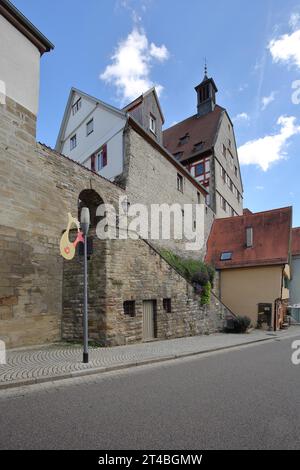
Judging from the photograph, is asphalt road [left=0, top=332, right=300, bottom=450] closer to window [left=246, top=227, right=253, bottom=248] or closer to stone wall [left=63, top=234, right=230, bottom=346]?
stone wall [left=63, top=234, right=230, bottom=346]

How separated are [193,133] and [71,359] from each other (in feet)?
100

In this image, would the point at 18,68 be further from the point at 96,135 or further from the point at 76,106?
the point at 76,106

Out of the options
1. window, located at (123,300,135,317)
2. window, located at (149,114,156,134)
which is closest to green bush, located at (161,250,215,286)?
window, located at (123,300,135,317)

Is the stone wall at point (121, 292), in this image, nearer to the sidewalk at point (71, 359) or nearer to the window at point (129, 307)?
the window at point (129, 307)

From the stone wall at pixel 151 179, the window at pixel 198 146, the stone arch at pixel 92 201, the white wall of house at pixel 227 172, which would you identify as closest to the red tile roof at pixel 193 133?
the window at pixel 198 146

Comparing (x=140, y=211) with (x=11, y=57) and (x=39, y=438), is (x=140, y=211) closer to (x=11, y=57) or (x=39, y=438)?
(x=11, y=57)

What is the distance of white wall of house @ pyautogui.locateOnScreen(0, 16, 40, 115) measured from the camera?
34.1 feet

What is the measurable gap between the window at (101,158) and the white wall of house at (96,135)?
27 centimetres

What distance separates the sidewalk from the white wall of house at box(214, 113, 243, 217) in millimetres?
21674

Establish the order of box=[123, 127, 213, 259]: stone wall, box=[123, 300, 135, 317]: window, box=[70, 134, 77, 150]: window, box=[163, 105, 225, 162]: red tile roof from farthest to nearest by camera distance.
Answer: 1. box=[163, 105, 225, 162]: red tile roof
2. box=[70, 134, 77, 150]: window
3. box=[123, 127, 213, 259]: stone wall
4. box=[123, 300, 135, 317]: window

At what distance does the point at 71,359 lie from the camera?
8023 mm

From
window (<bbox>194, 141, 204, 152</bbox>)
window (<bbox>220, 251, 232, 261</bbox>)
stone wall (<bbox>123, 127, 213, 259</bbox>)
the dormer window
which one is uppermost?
the dormer window

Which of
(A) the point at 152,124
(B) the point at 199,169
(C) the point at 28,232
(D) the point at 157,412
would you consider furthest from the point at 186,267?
(B) the point at 199,169

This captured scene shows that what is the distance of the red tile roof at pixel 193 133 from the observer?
3250cm
